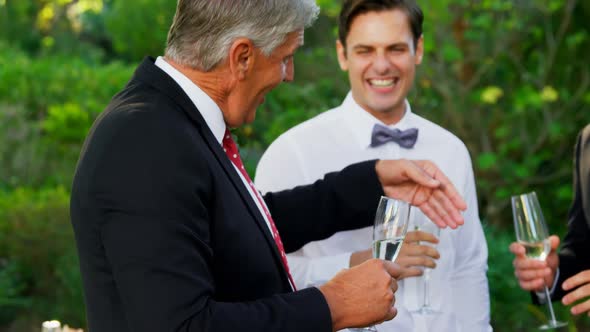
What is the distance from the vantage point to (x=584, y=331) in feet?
22.4

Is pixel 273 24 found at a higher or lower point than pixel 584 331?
higher

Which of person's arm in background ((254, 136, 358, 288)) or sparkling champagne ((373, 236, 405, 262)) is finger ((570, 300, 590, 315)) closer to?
person's arm in background ((254, 136, 358, 288))

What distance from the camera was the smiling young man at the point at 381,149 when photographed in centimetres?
351

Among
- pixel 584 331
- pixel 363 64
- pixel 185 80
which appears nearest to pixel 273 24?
pixel 185 80

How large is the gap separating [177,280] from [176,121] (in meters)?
0.42

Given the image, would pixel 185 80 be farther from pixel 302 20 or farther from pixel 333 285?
pixel 333 285

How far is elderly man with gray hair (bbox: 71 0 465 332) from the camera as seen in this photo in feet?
6.68

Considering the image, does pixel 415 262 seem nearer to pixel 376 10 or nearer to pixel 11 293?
pixel 376 10

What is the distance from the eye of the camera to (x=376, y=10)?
3789mm

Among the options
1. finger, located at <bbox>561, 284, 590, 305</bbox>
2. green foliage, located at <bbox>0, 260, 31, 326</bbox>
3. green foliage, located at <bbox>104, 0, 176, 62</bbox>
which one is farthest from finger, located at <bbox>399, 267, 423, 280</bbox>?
green foliage, located at <bbox>104, 0, 176, 62</bbox>

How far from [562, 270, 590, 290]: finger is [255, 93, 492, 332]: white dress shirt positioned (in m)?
0.30

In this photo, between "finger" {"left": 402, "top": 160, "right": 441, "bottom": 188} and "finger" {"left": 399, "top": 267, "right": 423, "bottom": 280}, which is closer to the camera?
"finger" {"left": 402, "top": 160, "right": 441, "bottom": 188}

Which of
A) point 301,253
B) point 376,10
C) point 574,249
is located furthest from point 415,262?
point 376,10

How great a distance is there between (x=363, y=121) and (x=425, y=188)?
0.75 m
